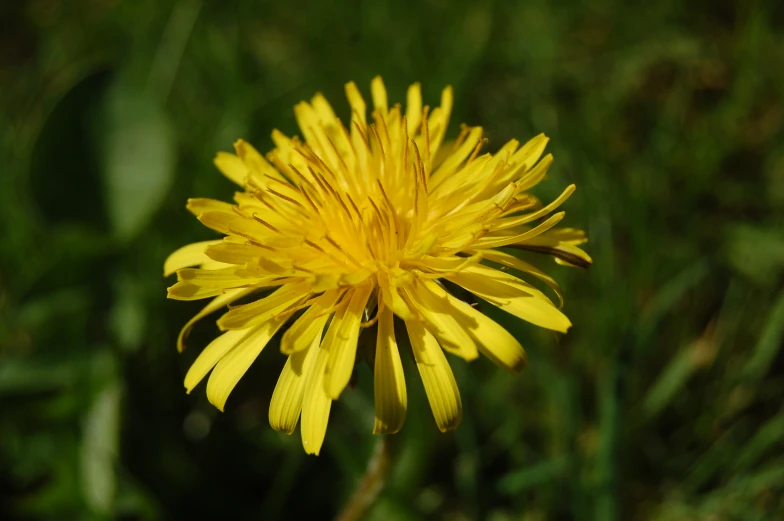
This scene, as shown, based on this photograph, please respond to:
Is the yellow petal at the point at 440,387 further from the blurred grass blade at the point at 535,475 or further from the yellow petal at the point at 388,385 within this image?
the blurred grass blade at the point at 535,475

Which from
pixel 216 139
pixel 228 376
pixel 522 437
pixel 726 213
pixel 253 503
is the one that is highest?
pixel 216 139

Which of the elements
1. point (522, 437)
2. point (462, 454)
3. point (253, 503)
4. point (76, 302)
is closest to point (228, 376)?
point (462, 454)

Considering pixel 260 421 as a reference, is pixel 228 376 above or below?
above

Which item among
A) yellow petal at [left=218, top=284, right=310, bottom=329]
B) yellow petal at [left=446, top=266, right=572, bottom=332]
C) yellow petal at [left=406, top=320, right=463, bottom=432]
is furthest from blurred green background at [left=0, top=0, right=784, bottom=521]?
yellow petal at [left=218, top=284, right=310, bottom=329]

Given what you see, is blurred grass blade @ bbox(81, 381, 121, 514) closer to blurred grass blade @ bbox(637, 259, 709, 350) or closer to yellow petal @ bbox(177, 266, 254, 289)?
yellow petal @ bbox(177, 266, 254, 289)

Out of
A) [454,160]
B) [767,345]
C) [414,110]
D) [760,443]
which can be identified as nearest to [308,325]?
[454,160]

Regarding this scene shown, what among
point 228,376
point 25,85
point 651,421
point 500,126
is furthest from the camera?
point 25,85

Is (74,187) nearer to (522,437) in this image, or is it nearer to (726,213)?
(522,437)

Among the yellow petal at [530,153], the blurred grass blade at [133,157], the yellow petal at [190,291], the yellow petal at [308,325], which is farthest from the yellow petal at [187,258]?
the blurred grass blade at [133,157]
